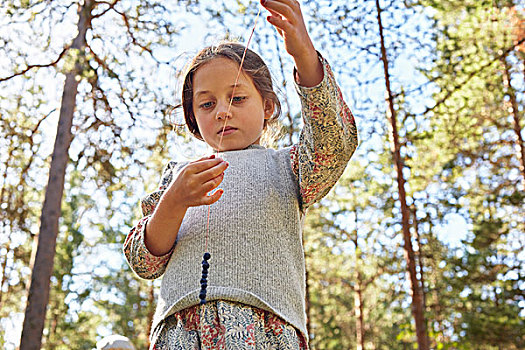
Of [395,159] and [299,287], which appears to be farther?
[395,159]

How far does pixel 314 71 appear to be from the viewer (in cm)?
132

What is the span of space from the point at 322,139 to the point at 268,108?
445 mm

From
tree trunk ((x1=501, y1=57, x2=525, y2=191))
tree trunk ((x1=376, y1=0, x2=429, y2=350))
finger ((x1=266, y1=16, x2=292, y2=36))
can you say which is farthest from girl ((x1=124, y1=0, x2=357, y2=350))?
tree trunk ((x1=501, y1=57, x2=525, y2=191))

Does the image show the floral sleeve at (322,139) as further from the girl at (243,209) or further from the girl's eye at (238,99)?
the girl's eye at (238,99)

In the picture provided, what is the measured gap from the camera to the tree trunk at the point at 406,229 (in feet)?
18.5

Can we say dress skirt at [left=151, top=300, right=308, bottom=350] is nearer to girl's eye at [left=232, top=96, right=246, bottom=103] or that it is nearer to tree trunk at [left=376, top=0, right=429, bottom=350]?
girl's eye at [left=232, top=96, right=246, bottom=103]

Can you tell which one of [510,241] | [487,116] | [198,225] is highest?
[487,116]

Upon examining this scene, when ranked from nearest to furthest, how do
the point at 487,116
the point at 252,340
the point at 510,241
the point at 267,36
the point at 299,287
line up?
the point at 252,340 → the point at 299,287 → the point at 267,36 → the point at 487,116 → the point at 510,241

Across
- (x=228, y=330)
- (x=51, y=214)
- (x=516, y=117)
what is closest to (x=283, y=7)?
(x=228, y=330)

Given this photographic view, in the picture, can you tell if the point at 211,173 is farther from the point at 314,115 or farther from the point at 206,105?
the point at 206,105

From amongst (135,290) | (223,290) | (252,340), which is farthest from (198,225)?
(135,290)

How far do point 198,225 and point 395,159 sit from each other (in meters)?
5.03

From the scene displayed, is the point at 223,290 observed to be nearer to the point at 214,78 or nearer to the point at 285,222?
the point at 285,222

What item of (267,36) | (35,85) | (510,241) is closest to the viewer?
(267,36)
